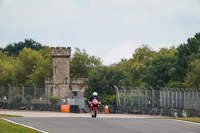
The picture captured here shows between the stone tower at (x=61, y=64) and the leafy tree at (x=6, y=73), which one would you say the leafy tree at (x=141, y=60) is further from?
the leafy tree at (x=6, y=73)

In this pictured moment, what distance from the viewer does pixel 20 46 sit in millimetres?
180250

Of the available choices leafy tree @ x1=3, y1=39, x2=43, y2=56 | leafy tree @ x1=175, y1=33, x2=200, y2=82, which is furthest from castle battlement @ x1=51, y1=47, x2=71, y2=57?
leafy tree @ x1=3, y1=39, x2=43, y2=56

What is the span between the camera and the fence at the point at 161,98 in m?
47.8

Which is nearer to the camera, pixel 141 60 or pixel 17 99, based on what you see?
pixel 17 99

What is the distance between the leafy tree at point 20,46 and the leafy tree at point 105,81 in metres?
78.4

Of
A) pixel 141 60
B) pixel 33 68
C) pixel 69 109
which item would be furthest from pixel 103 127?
pixel 33 68

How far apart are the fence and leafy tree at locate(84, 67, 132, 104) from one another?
41.7 meters

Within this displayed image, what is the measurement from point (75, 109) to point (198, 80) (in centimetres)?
2090

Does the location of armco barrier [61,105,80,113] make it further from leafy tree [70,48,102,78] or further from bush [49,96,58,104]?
leafy tree [70,48,102,78]

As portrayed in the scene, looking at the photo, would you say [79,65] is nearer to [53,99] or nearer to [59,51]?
[59,51]

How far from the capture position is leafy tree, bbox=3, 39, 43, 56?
590ft

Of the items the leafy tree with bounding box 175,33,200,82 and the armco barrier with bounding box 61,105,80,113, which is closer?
the armco barrier with bounding box 61,105,80,113

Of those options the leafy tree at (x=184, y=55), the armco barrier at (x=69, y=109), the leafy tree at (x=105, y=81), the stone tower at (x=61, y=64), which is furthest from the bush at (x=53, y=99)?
the stone tower at (x=61, y=64)

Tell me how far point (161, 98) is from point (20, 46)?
132377mm
